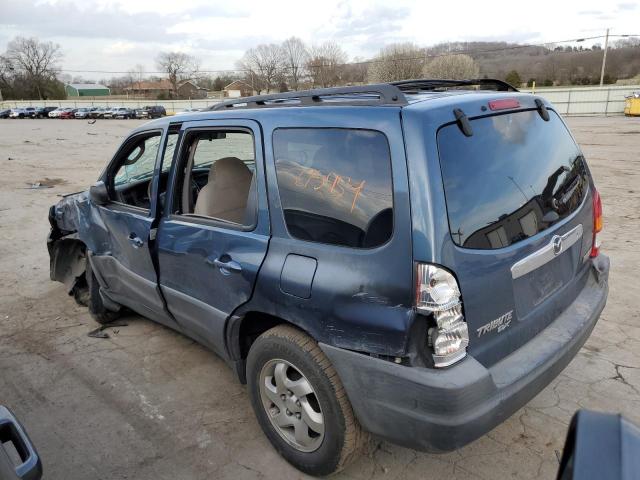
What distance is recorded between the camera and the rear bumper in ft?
6.32

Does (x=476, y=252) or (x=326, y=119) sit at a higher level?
(x=326, y=119)

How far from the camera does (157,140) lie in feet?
11.9

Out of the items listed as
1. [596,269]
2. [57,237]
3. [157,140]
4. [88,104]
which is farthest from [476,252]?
[88,104]

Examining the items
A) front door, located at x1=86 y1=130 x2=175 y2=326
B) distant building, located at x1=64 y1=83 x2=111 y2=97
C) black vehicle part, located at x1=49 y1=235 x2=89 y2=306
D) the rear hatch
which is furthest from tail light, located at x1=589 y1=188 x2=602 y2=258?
distant building, located at x1=64 y1=83 x2=111 y2=97

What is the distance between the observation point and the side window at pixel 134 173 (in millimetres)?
3791

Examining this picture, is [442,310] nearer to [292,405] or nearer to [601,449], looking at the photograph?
[601,449]

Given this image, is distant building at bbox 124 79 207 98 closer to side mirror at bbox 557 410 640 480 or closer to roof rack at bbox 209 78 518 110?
roof rack at bbox 209 78 518 110

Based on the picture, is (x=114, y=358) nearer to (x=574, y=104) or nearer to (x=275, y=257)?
(x=275, y=257)

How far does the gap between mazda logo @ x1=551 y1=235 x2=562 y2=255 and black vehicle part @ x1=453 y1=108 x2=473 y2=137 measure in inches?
28.8

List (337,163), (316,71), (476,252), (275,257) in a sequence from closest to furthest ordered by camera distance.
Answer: (476,252), (337,163), (275,257), (316,71)

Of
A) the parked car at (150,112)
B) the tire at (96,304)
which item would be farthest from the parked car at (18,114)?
the tire at (96,304)

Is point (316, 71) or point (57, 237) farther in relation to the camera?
point (316, 71)

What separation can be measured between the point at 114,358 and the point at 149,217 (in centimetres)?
129

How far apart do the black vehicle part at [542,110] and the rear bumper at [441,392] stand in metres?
1.18
